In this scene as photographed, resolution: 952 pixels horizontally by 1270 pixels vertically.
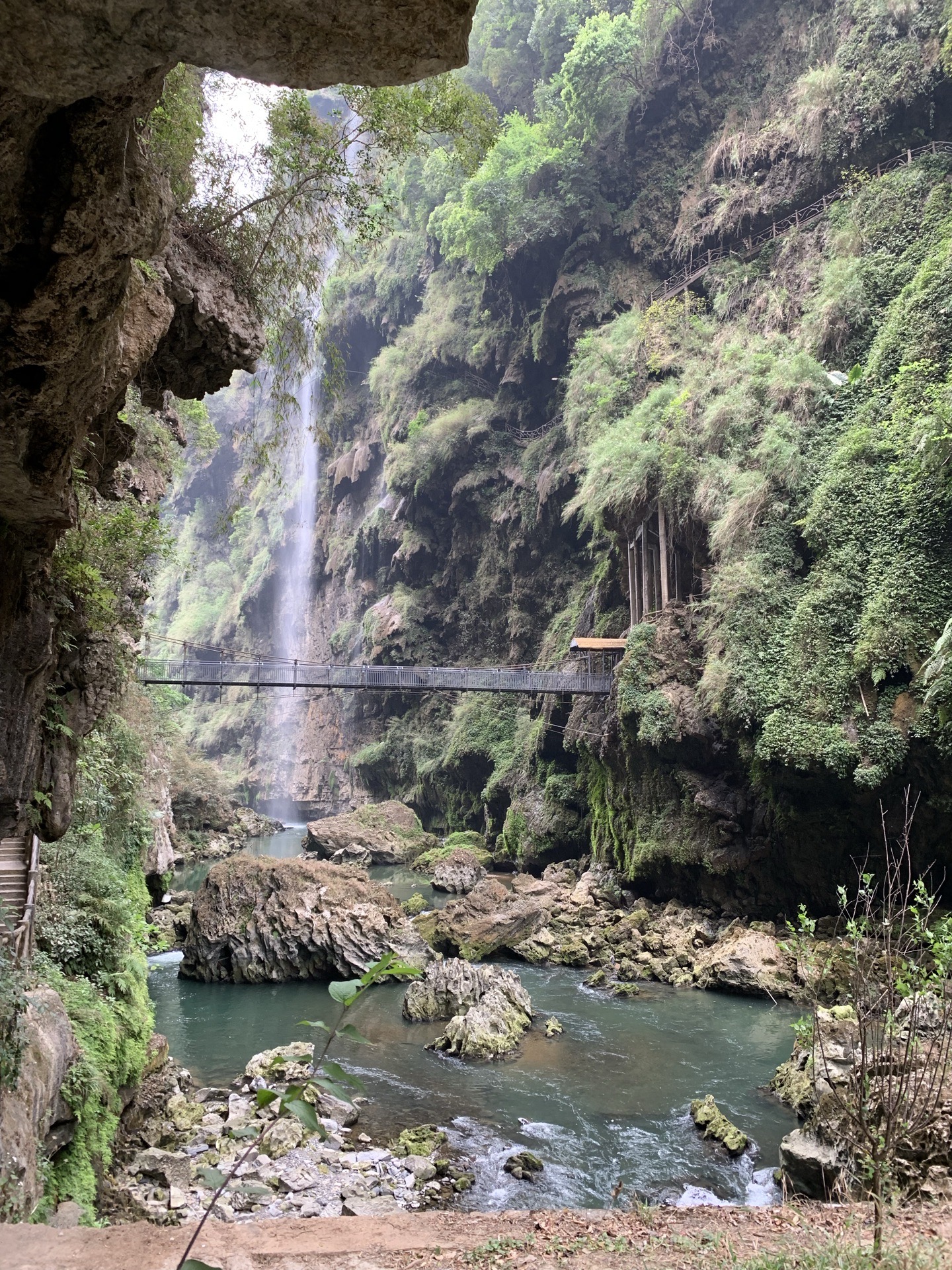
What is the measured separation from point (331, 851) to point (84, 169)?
23780 millimetres

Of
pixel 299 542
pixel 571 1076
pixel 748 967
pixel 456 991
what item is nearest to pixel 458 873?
pixel 456 991

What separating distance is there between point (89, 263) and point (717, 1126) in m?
8.80

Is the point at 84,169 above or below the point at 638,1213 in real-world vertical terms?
above

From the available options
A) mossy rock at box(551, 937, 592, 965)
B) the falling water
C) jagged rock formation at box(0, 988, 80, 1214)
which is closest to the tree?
jagged rock formation at box(0, 988, 80, 1214)

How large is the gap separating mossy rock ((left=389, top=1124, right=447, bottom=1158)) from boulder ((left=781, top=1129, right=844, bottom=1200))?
128 inches

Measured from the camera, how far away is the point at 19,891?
7.65 m

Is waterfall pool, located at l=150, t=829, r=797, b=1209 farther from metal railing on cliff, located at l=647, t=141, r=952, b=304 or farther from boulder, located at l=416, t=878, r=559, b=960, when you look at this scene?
metal railing on cliff, located at l=647, t=141, r=952, b=304

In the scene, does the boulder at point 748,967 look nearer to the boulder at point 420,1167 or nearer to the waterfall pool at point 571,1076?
the waterfall pool at point 571,1076

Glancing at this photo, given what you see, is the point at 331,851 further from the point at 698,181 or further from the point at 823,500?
the point at 698,181

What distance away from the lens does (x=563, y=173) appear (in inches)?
1049

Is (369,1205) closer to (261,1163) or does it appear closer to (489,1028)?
(261,1163)

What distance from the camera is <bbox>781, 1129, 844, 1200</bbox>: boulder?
609cm

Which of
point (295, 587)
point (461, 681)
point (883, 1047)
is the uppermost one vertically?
point (295, 587)

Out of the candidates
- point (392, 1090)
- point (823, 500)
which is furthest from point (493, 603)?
point (392, 1090)
